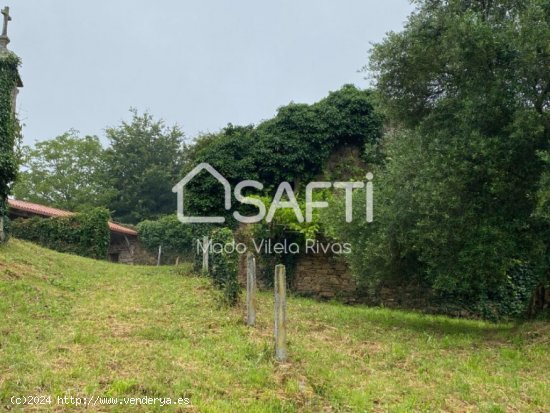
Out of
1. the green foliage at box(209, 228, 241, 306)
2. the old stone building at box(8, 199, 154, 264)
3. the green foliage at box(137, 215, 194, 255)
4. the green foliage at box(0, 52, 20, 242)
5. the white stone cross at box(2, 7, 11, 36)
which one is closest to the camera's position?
the green foliage at box(209, 228, 241, 306)

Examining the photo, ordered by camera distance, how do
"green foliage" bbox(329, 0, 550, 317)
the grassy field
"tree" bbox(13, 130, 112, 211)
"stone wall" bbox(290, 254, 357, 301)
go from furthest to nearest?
1. "tree" bbox(13, 130, 112, 211)
2. "stone wall" bbox(290, 254, 357, 301)
3. "green foliage" bbox(329, 0, 550, 317)
4. the grassy field

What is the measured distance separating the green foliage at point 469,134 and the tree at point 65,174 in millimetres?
29384

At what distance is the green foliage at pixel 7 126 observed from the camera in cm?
1252

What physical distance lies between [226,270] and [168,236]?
15567 mm

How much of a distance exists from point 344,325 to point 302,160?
809cm

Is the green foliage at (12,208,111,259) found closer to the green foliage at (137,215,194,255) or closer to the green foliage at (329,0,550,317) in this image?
the green foliage at (137,215,194,255)

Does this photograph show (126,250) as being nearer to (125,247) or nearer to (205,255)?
(125,247)

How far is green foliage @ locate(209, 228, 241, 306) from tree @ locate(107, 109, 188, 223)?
2383 centimetres

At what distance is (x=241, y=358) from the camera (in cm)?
574

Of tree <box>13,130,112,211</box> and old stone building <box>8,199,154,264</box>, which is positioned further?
tree <box>13,130,112,211</box>

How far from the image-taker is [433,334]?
8852 millimetres

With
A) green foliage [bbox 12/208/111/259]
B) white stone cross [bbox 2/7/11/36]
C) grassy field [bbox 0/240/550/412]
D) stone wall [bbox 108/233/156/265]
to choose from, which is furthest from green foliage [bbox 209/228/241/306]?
stone wall [bbox 108/233/156/265]

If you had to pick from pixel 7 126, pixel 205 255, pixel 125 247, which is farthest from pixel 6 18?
pixel 125 247

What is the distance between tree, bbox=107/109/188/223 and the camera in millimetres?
35031
